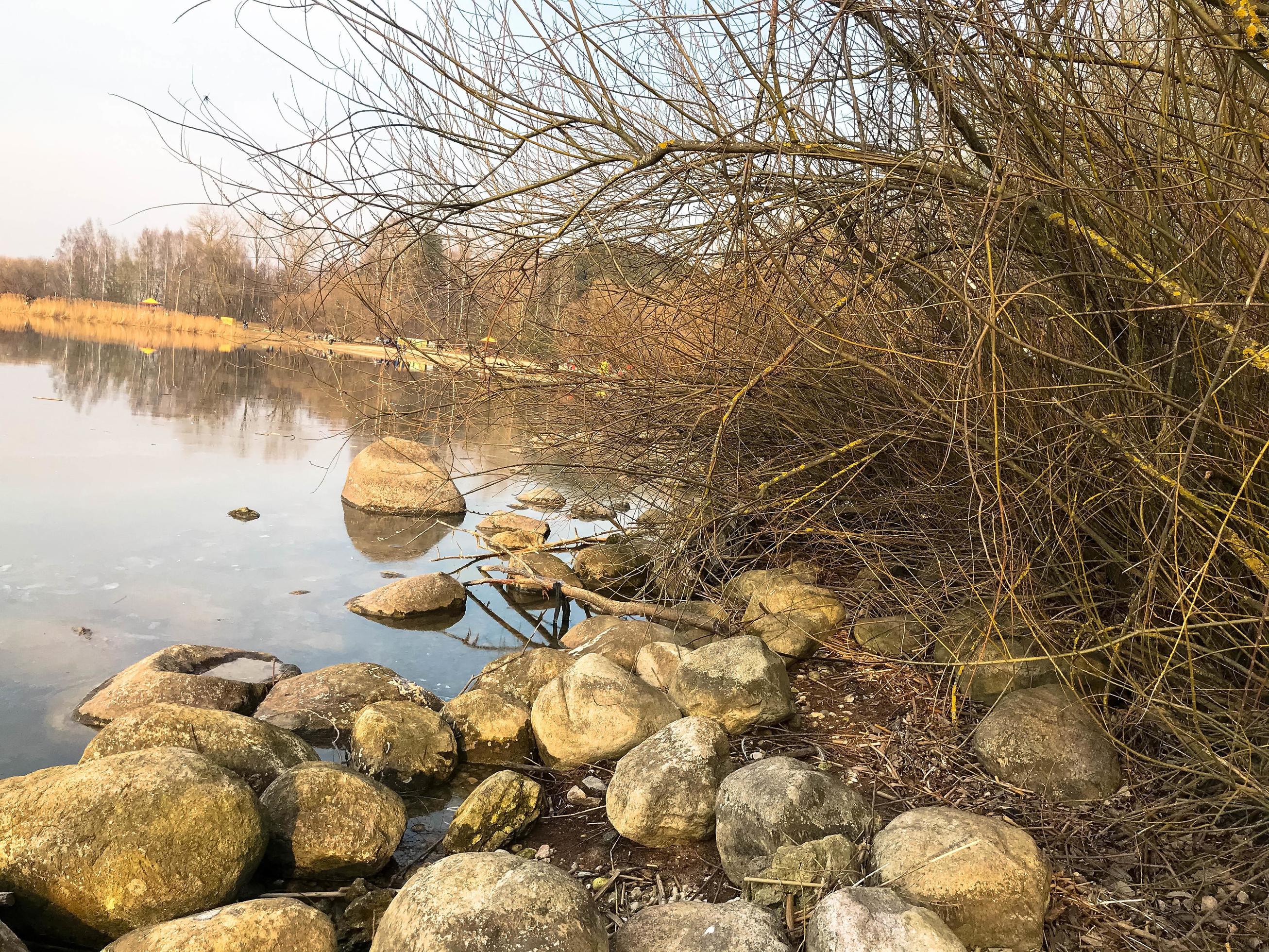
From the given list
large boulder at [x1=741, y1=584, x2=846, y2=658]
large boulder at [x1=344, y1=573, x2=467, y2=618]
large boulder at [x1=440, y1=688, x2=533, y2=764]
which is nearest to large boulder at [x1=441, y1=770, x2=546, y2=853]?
large boulder at [x1=440, y1=688, x2=533, y2=764]

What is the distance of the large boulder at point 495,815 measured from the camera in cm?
314

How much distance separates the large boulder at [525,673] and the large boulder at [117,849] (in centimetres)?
179

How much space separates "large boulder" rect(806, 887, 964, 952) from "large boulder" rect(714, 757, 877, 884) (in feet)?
1.47

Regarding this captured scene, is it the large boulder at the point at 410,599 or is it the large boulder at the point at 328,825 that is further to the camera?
the large boulder at the point at 410,599

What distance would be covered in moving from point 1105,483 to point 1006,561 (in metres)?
0.64

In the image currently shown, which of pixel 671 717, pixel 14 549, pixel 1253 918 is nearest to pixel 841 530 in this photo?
pixel 671 717

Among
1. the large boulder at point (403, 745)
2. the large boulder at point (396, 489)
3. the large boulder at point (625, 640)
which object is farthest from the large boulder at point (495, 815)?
the large boulder at point (396, 489)

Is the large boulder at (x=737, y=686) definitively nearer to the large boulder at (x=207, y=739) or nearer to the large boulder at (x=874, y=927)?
the large boulder at (x=874, y=927)

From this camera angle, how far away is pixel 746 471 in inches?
155

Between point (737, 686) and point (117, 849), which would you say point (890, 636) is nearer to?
point (737, 686)

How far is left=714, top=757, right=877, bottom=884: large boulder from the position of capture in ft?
8.59

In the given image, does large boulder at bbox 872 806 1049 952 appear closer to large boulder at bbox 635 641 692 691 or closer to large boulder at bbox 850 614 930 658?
large boulder at bbox 850 614 930 658

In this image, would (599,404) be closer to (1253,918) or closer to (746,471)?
(746,471)

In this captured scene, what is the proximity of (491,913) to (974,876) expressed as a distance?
1.31m
